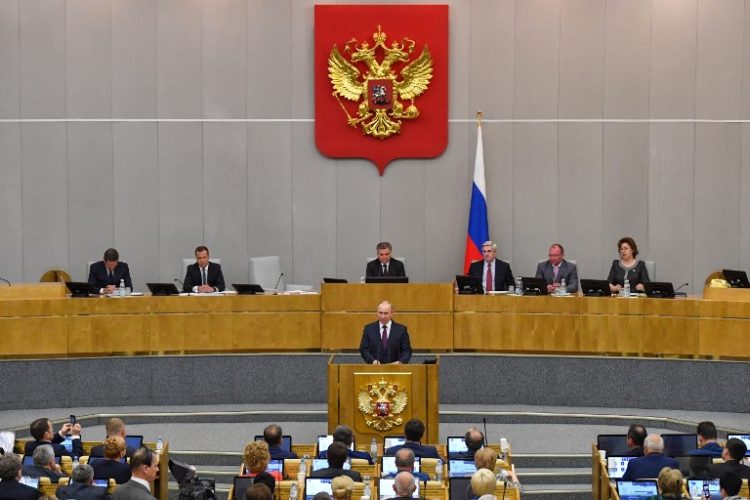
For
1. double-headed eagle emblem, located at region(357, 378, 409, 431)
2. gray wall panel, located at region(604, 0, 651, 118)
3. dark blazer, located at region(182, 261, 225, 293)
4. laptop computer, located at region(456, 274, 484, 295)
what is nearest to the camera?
double-headed eagle emblem, located at region(357, 378, 409, 431)

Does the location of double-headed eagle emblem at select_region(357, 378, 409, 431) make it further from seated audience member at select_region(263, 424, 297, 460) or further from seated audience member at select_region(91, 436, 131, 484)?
seated audience member at select_region(91, 436, 131, 484)

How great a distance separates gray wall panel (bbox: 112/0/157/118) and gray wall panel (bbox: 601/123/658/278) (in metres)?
5.90

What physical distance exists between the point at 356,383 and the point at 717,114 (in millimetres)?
7078

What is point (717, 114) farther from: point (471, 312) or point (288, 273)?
point (288, 273)

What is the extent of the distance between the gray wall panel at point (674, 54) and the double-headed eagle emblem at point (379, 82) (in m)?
2.91

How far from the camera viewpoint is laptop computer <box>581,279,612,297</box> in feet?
45.2

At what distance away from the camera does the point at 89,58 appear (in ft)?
54.7

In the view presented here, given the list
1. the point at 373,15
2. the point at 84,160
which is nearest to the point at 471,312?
the point at 373,15

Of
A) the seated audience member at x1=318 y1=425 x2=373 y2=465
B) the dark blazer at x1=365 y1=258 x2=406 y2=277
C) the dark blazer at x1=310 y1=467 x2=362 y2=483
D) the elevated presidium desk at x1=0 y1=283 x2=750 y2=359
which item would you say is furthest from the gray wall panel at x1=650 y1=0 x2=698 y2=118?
the dark blazer at x1=310 y1=467 x2=362 y2=483

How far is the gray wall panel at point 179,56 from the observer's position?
16.7 metres

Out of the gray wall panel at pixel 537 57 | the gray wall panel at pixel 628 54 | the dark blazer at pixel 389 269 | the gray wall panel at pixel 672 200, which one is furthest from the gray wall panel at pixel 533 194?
the dark blazer at pixel 389 269

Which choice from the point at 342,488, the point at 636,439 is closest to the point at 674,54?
the point at 636,439

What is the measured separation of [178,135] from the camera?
55.0ft

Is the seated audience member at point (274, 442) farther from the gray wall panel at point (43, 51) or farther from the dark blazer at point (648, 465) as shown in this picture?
the gray wall panel at point (43, 51)
